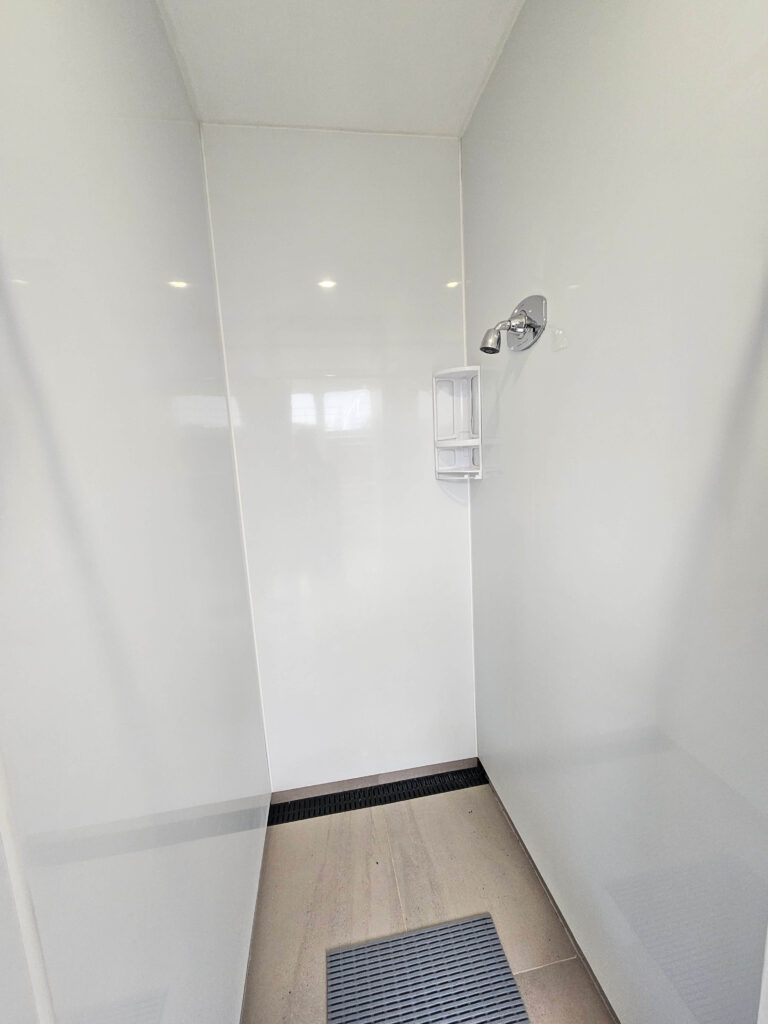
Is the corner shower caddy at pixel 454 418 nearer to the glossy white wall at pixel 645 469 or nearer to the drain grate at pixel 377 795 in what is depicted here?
the glossy white wall at pixel 645 469

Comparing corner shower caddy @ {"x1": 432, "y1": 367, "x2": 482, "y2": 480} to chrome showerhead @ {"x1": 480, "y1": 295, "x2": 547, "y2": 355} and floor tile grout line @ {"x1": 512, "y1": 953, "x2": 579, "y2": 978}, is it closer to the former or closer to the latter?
chrome showerhead @ {"x1": 480, "y1": 295, "x2": 547, "y2": 355}

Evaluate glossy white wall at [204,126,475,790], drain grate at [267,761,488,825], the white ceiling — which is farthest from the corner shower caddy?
drain grate at [267,761,488,825]

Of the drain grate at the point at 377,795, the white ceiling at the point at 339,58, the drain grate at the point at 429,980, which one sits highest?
the white ceiling at the point at 339,58

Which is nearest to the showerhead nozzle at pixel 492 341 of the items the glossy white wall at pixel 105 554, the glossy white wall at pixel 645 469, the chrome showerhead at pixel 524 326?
the chrome showerhead at pixel 524 326

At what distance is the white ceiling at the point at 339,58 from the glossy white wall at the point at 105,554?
0.55 feet

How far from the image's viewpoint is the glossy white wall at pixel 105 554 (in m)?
0.42

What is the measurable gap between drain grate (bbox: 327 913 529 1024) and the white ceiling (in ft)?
8.23

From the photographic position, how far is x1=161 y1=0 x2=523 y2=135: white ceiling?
1.02 meters

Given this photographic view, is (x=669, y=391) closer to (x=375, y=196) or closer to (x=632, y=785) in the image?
(x=632, y=785)

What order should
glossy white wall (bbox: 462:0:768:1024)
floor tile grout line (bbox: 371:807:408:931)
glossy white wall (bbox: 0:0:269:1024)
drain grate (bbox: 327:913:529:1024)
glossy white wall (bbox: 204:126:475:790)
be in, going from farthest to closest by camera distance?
glossy white wall (bbox: 204:126:475:790) → floor tile grout line (bbox: 371:807:408:931) → drain grate (bbox: 327:913:529:1024) → glossy white wall (bbox: 462:0:768:1024) → glossy white wall (bbox: 0:0:269:1024)

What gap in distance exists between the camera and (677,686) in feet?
2.38

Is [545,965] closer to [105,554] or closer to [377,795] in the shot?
[377,795]

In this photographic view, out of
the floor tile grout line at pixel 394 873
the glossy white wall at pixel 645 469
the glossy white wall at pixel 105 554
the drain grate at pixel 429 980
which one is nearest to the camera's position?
the glossy white wall at pixel 105 554

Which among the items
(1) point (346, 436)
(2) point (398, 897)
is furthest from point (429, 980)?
(1) point (346, 436)
